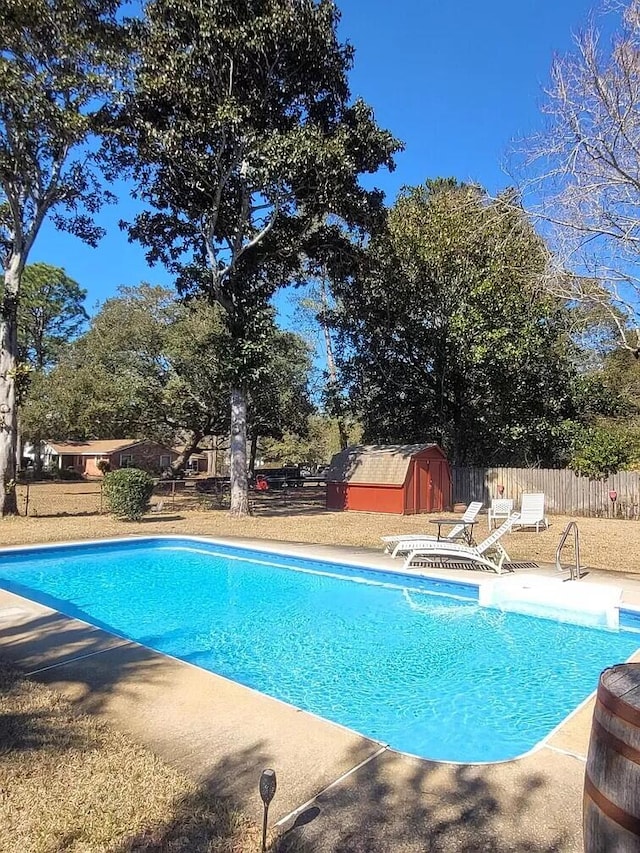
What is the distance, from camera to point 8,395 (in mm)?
15648

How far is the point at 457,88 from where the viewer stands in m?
13.4

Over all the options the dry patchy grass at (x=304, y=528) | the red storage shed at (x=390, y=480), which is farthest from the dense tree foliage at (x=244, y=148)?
the red storage shed at (x=390, y=480)

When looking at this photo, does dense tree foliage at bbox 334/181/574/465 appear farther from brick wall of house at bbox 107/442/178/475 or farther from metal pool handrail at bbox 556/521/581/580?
brick wall of house at bbox 107/442/178/475

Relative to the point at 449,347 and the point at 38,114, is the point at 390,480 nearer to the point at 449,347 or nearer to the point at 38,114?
the point at 449,347

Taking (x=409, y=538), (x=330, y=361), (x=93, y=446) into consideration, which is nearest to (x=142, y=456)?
(x=93, y=446)

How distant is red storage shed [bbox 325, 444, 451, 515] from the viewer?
67.8ft

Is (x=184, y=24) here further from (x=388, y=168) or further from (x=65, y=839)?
(x=65, y=839)

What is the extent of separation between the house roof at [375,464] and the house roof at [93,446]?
32.3 meters

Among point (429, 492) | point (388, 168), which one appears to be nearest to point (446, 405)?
point (429, 492)

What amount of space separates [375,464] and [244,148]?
11.1 metres

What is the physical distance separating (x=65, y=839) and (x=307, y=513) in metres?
17.4

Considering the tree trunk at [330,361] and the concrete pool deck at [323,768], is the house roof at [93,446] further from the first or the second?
the concrete pool deck at [323,768]

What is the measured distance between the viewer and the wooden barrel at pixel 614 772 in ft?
5.95

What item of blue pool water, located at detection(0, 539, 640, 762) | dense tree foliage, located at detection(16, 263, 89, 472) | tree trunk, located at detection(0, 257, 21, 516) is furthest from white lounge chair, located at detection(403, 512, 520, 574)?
dense tree foliage, located at detection(16, 263, 89, 472)
